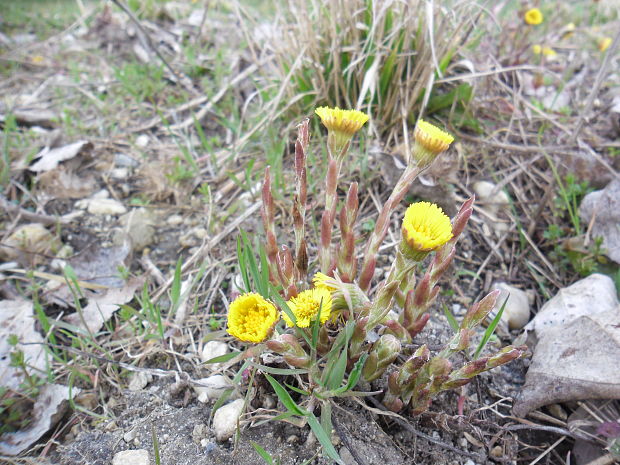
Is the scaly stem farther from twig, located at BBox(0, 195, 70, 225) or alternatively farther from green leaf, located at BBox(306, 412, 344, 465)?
twig, located at BBox(0, 195, 70, 225)

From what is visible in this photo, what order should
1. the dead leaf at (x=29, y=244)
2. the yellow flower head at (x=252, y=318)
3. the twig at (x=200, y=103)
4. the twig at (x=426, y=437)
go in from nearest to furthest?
the yellow flower head at (x=252, y=318)
the twig at (x=426, y=437)
the dead leaf at (x=29, y=244)
the twig at (x=200, y=103)

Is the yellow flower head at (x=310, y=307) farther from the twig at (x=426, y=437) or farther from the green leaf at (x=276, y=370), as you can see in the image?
the twig at (x=426, y=437)

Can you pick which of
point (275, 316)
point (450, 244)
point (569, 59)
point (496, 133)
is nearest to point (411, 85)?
point (496, 133)

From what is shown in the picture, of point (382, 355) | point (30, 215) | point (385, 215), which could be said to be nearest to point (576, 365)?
point (382, 355)

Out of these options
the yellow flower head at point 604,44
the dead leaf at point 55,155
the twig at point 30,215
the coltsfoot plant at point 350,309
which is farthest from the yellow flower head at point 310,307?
the yellow flower head at point 604,44

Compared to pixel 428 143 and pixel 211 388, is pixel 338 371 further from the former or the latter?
pixel 428 143

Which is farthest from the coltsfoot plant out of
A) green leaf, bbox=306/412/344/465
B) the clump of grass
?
the clump of grass
